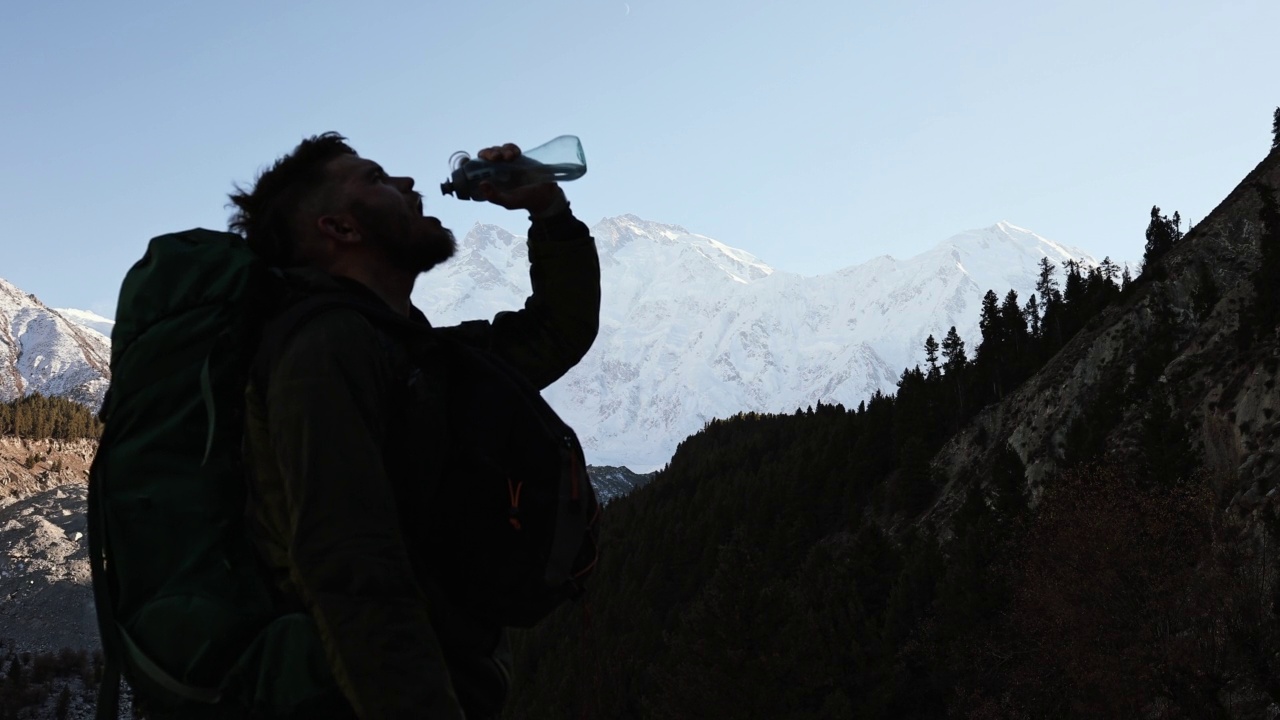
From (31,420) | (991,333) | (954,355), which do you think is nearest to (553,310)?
(991,333)

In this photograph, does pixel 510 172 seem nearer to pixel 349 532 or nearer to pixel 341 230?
pixel 341 230

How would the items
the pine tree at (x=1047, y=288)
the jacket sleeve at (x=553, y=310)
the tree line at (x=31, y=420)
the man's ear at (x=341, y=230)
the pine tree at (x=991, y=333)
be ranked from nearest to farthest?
the man's ear at (x=341, y=230), the jacket sleeve at (x=553, y=310), the pine tree at (x=991, y=333), the pine tree at (x=1047, y=288), the tree line at (x=31, y=420)

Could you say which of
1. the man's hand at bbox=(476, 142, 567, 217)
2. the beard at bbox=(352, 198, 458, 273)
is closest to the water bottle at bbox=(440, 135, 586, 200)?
the man's hand at bbox=(476, 142, 567, 217)

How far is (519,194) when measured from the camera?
136 inches

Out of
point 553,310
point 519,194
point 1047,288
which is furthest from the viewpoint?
point 1047,288

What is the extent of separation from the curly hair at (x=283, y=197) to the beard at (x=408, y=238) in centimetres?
18

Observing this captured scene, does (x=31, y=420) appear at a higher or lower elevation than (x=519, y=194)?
higher

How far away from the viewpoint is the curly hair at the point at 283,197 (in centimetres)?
301

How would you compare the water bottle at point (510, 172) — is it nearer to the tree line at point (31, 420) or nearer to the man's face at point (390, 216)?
the man's face at point (390, 216)

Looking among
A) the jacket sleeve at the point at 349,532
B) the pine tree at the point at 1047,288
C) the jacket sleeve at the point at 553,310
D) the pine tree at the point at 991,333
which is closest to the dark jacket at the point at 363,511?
the jacket sleeve at the point at 349,532

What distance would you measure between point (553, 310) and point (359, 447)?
57.6 inches

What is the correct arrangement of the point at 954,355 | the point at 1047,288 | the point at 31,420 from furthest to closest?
1. the point at 31,420
2. the point at 954,355
3. the point at 1047,288

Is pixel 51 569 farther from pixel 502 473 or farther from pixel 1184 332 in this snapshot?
pixel 502 473

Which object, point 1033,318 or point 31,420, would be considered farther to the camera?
point 31,420
